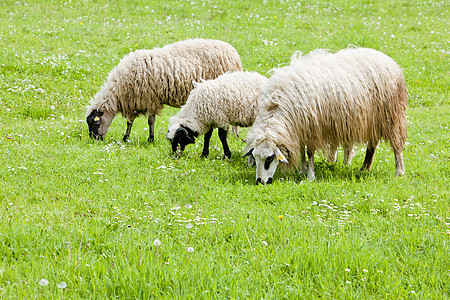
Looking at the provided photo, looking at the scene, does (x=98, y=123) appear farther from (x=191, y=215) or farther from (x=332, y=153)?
(x=191, y=215)

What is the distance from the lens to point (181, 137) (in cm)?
773

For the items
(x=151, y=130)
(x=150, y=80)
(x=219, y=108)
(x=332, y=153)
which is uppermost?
(x=150, y=80)

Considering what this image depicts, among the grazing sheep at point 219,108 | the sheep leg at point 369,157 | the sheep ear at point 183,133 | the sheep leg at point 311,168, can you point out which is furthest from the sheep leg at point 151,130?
the sheep leg at point 369,157

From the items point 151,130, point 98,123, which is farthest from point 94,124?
point 151,130

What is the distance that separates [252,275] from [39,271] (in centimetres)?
157

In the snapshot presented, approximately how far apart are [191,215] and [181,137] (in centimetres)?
320

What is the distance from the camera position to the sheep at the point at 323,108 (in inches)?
245

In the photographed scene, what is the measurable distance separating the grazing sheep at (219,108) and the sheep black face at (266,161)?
1.47 metres

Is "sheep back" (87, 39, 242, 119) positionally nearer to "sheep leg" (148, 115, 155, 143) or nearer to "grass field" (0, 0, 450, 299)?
"sheep leg" (148, 115, 155, 143)

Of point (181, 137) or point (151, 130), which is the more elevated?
point (181, 137)

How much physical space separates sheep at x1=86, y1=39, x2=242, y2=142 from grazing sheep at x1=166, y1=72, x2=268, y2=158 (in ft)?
3.18

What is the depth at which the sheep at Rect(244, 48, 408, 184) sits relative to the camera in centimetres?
622

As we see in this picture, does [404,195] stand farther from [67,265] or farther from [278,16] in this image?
[278,16]

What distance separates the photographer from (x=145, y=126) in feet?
32.1
